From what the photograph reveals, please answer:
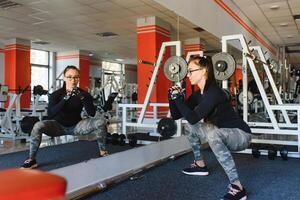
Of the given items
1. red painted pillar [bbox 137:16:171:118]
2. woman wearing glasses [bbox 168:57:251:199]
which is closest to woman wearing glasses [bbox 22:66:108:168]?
woman wearing glasses [bbox 168:57:251:199]

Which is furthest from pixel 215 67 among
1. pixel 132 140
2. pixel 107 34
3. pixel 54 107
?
pixel 54 107

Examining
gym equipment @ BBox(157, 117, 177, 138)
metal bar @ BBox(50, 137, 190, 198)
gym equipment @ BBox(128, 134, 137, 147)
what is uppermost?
gym equipment @ BBox(157, 117, 177, 138)

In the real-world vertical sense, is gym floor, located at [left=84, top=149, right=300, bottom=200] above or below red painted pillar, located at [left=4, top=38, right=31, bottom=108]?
below

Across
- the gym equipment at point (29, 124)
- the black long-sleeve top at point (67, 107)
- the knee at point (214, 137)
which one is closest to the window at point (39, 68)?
the black long-sleeve top at point (67, 107)

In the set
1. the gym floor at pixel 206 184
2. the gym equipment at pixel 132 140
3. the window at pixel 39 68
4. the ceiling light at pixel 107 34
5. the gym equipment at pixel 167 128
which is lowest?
the gym floor at pixel 206 184

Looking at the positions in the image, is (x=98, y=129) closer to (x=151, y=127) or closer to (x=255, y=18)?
(x=151, y=127)

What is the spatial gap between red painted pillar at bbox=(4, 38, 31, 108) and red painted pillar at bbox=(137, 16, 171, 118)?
183 cm

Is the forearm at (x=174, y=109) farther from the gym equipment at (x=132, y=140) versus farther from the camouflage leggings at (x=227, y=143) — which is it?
the gym equipment at (x=132, y=140)

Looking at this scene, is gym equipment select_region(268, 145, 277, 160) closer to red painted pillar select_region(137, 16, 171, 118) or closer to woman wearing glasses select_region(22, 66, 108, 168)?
red painted pillar select_region(137, 16, 171, 118)

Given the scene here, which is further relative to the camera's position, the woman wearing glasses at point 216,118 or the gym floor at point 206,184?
the gym floor at point 206,184

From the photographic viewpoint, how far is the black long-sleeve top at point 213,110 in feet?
7.21

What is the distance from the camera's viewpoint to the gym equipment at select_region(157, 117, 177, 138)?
12.5 ft

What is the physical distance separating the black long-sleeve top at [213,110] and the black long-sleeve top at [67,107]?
0.90m

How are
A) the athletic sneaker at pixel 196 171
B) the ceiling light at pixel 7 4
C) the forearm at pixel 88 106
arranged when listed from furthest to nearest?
the ceiling light at pixel 7 4 < the forearm at pixel 88 106 < the athletic sneaker at pixel 196 171
